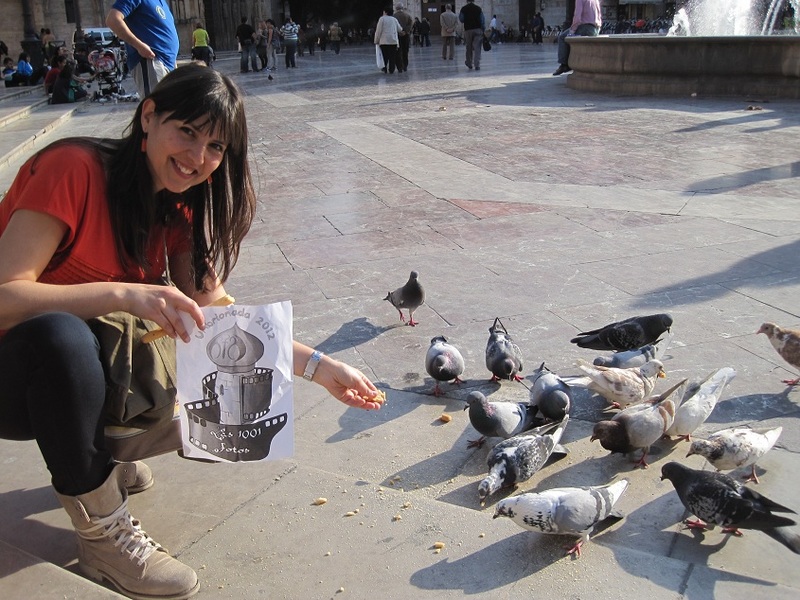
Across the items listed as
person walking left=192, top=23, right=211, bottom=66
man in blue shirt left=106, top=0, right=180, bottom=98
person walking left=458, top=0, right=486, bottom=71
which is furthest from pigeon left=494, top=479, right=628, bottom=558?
person walking left=192, top=23, right=211, bottom=66

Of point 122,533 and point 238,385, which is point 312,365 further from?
point 122,533

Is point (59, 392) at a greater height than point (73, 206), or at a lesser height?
lesser

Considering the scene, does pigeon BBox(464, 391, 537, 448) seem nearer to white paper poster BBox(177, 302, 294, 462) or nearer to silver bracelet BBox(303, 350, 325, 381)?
silver bracelet BBox(303, 350, 325, 381)

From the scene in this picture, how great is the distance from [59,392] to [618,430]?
1.98 meters

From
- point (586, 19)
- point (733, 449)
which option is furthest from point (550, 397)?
point (586, 19)

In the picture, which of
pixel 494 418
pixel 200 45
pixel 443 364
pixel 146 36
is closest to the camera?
pixel 494 418

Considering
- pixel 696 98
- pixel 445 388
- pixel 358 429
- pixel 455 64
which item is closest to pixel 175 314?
pixel 358 429

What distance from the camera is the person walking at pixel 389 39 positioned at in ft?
70.1

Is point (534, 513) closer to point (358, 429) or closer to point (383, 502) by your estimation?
point (383, 502)

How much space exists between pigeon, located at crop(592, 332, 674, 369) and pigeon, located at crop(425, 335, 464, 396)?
652 mm

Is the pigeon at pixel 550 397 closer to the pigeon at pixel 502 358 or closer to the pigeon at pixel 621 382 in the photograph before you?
the pigeon at pixel 621 382

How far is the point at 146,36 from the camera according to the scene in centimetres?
704

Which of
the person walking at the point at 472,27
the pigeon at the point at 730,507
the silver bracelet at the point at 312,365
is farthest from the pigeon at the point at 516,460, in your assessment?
the person walking at the point at 472,27

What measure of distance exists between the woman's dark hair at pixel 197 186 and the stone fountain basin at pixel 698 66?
13.2m
